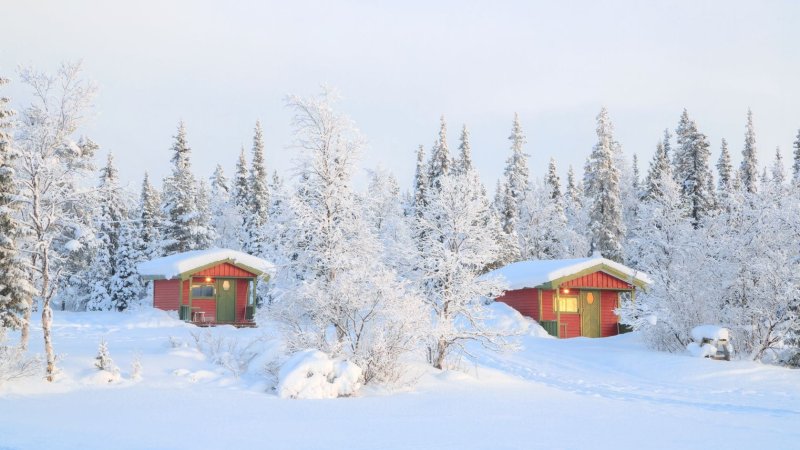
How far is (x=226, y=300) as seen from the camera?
33719 mm

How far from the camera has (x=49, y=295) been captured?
48.1ft

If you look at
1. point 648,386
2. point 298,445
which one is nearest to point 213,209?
point 648,386

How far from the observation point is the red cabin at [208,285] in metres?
31.7

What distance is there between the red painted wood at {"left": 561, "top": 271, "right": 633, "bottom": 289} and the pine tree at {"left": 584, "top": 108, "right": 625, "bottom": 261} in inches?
483

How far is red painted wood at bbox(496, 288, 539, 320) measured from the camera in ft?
101

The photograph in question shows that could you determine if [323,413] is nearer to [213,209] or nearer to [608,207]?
[608,207]

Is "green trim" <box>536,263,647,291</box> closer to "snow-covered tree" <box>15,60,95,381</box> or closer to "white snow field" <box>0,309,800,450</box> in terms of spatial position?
"white snow field" <box>0,309,800,450</box>

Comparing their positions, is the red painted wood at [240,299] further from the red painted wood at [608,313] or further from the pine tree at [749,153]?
the pine tree at [749,153]

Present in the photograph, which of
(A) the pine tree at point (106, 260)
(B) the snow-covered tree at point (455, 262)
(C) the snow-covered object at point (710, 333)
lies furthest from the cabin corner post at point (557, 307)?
(A) the pine tree at point (106, 260)

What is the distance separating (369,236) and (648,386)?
790cm

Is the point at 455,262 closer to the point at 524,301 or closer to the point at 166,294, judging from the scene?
the point at 524,301

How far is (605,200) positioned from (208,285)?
2527 cm

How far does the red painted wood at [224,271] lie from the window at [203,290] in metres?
0.91

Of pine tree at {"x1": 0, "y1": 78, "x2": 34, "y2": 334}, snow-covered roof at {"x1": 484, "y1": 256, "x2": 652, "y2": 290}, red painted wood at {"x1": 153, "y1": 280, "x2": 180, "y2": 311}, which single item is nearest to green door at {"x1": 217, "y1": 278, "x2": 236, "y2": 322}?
red painted wood at {"x1": 153, "y1": 280, "x2": 180, "y2": 311}
